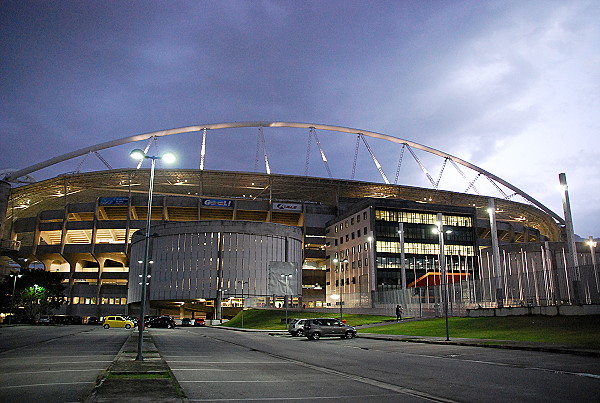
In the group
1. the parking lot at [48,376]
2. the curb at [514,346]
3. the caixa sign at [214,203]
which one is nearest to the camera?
the parking lot at [48,376]

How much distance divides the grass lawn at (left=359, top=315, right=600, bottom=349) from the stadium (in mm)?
41026

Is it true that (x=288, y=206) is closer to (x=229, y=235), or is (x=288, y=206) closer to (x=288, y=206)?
(x=288, y=206)

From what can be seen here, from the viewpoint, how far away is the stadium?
342ft

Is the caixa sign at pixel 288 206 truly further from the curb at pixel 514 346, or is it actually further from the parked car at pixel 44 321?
the curb at pixel 514 346

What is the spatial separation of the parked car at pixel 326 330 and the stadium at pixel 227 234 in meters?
41.2

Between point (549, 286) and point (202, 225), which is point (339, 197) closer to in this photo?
point (202, 225)

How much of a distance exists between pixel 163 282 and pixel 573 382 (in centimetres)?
10179

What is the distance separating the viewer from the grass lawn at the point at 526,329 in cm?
2631

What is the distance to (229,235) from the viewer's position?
105m

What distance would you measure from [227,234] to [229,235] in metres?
0.48

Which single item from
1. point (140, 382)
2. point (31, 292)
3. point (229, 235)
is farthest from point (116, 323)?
point (140, 382)

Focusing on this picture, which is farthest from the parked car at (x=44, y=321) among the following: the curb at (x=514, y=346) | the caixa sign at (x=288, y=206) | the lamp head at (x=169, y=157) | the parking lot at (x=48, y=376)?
the lamp head at (x=169, y=157)

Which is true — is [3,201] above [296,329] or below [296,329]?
above

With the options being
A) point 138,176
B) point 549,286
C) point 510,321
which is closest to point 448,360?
point 510,321
